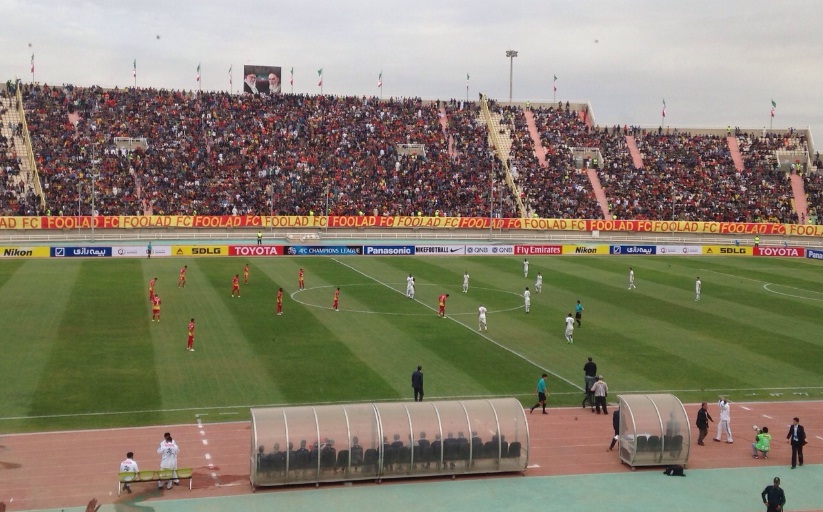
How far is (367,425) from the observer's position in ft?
73.4

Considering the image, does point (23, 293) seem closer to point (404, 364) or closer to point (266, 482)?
point (404, 364)

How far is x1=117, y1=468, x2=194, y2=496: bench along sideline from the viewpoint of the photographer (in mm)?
21516

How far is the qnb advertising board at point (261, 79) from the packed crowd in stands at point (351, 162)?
348 centimetres

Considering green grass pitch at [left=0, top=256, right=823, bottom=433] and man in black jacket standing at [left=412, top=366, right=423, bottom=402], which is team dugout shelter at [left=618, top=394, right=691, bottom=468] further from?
man in black jacket standing at [left=412, top=366, right=423, bottom=402]

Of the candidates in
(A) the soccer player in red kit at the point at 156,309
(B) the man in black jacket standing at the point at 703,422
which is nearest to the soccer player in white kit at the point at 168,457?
(B) the man in black jacket standing at the point at 703,422

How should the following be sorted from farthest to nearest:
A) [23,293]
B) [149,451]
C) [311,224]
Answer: [311,224], [23,293], [149,451]

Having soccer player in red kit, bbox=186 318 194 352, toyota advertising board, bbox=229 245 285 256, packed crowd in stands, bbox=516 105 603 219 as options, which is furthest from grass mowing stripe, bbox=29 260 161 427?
packed crowd in stands, bbox=516 105 603 219

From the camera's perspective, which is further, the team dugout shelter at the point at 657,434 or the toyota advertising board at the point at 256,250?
the toyota advertising board at the point at 256,250

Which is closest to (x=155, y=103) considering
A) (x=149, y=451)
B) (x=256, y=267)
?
(x=256, y=267)

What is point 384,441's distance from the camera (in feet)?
73.7

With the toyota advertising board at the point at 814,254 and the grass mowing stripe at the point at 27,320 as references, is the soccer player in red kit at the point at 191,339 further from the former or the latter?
the toyota advertising board at the point at 814,254

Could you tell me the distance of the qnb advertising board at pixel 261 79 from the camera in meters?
107

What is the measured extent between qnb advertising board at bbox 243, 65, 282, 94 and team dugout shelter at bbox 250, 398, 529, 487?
89.1m

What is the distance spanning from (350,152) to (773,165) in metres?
47.0
